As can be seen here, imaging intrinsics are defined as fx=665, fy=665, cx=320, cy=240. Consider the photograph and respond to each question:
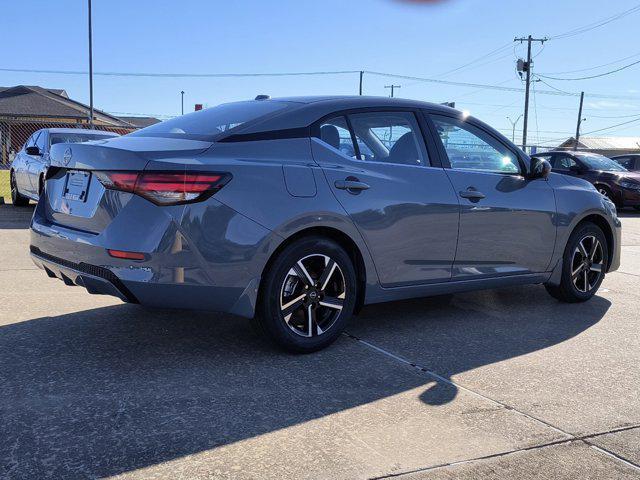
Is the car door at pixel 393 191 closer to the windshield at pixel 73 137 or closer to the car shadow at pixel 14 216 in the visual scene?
the car shadow at pixel 14 216

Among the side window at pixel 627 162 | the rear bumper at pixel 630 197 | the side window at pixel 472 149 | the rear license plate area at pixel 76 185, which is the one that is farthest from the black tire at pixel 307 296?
the side window at pixel 627 162

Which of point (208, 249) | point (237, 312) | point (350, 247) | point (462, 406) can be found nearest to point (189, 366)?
point (237, 312)

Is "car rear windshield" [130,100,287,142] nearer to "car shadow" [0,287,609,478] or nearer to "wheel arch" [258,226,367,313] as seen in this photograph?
"wheel arch" [258,226,367,313]

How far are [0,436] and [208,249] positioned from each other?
4.38 feet

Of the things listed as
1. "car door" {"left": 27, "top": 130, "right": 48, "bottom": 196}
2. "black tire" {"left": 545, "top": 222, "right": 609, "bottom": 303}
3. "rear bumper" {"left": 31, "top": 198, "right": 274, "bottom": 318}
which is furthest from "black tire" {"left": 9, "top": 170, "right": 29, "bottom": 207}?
"black tire" {"left": 545, "top": 222, "right": 609, "bottom": 303}

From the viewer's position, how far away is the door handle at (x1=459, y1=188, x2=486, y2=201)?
4742 mm

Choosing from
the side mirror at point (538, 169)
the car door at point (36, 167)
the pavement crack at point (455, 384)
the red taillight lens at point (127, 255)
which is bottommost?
the pavement crack at point (455, 384)

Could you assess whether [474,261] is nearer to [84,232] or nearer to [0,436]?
[84,232]

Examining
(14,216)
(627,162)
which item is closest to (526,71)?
(627,162)

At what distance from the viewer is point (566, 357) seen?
4.24 m

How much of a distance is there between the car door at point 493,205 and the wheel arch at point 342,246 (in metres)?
0.83

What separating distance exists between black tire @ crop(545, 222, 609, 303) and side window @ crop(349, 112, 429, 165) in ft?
6.02

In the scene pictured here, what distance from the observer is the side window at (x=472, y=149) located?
16.0 ft

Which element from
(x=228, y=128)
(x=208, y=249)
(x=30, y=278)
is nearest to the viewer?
(x=208, y=249)
